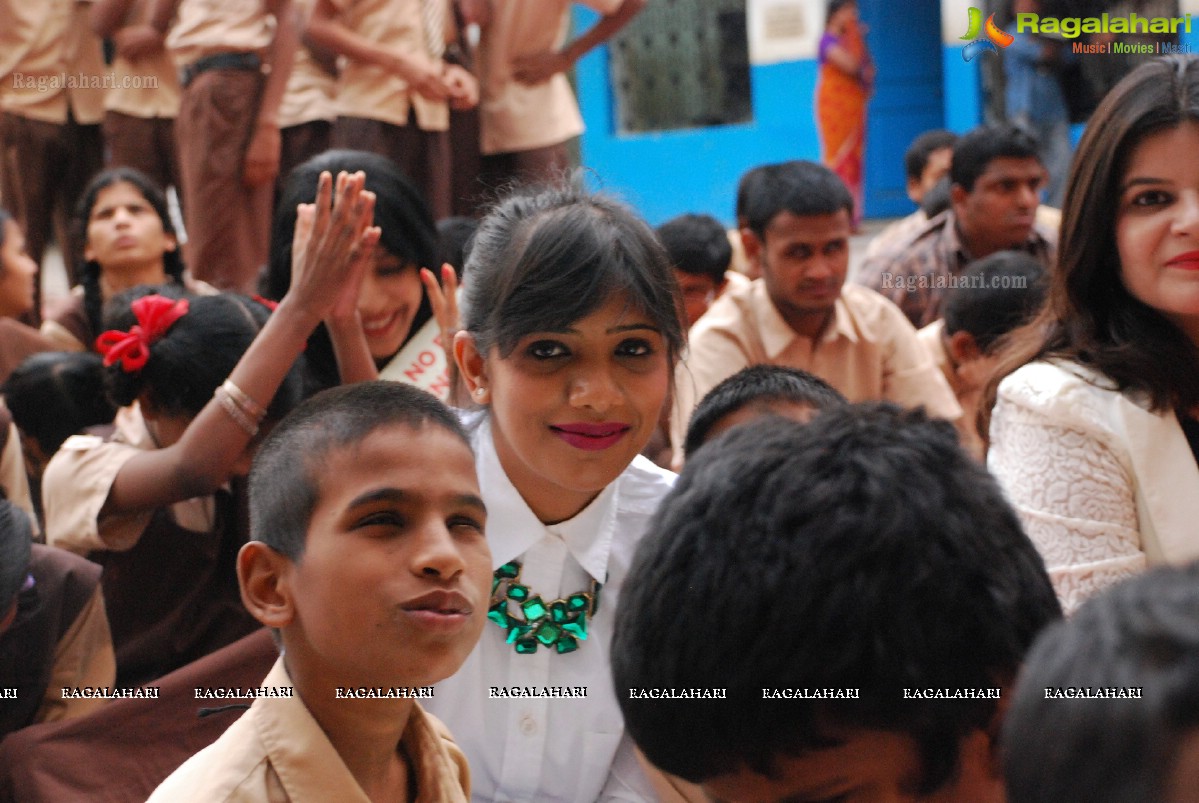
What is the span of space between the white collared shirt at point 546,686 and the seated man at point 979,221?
2752mm

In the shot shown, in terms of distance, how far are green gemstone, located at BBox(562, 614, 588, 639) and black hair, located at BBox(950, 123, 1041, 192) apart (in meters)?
3.08

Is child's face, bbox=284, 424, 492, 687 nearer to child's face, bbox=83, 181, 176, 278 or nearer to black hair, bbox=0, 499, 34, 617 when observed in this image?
black hair, bbox=0, 499, 34, 617

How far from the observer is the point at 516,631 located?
186 centimetres

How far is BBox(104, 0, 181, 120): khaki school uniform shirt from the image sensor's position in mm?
4977

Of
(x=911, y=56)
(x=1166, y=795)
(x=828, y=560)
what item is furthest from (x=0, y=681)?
(x=911, y=56)

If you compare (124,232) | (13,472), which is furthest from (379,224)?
(124,232)

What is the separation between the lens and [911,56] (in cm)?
898

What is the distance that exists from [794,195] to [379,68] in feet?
5.09

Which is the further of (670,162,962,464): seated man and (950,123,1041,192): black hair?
(950,123,1041,192): black hair

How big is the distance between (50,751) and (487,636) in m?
0.62

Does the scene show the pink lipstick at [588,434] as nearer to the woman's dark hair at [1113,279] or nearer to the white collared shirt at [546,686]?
the white collared shirt at [546,686]

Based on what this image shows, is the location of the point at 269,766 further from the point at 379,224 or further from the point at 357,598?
the point at 379,224

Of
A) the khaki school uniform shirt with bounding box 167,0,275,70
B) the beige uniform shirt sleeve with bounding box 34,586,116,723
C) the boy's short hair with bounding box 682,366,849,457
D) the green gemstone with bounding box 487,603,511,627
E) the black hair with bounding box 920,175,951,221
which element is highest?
the khaki school uniform shirt with bounding box 167,0,275,70

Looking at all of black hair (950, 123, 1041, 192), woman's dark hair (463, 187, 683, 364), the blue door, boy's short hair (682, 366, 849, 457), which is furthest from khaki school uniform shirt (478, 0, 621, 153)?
the blue door
